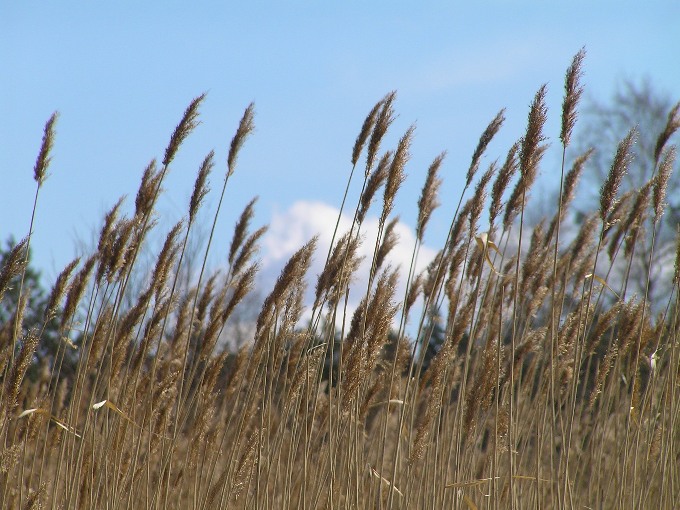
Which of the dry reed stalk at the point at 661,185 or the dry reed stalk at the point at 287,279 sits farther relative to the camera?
the dry reed stalk at the point at 661,185

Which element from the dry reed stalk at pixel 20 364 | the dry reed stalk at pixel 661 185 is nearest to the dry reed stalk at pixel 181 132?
the dry reed stalk at pixel 20 364

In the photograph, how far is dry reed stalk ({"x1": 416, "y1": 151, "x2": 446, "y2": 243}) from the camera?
315 centimetres

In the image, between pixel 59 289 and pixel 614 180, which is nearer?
pixel 614 180

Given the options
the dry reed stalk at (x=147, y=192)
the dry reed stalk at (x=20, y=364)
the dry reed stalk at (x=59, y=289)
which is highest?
the dry reed stalk at (x=147, y=192)

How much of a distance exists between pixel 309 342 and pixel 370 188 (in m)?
0.74

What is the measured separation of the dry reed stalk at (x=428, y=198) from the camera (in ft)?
10.3

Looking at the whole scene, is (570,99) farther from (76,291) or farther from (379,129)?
(76,291)

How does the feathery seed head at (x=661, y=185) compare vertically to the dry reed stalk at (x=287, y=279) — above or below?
above

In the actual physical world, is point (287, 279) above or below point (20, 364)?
above

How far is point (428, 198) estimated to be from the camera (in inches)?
124

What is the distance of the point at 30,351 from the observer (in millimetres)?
2900

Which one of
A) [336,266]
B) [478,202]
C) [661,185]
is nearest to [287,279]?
[336,266]

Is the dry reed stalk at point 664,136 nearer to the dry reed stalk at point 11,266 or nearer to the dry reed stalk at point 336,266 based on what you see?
the dry reed stalk at point 336,266

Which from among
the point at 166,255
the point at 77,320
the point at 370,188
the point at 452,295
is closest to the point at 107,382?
the point at 77,320
